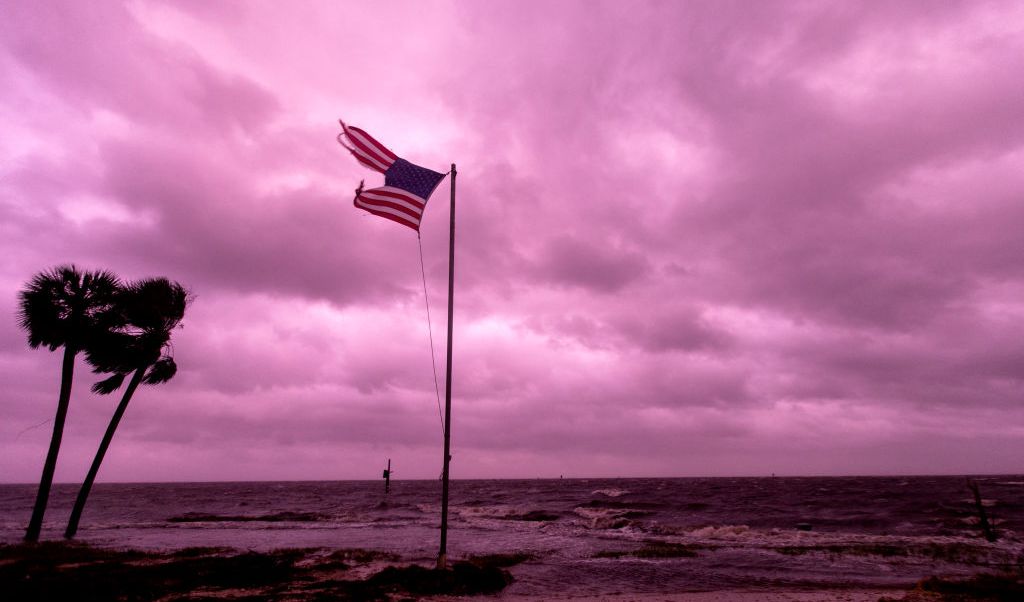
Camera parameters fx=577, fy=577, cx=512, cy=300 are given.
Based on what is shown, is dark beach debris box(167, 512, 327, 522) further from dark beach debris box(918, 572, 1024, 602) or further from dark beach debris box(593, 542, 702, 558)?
dark beach debris box(918, 572, 1024, 602)

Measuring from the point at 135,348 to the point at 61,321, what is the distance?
9.77ft

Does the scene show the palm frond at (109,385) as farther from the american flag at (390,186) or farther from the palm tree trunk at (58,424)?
the american flag at (390,186)

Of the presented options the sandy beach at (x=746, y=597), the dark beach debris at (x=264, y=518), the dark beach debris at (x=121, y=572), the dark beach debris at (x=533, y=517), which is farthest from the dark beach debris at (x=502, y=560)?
the dark beach debris at (x=264, y=518)

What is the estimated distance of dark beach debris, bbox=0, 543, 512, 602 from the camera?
13.4 meters

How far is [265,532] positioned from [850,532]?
1366 inches

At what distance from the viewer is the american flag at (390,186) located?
49.3 ft

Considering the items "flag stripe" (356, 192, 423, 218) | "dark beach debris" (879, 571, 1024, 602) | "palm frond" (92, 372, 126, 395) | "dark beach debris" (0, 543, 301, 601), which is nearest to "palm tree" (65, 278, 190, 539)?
"palm frond" (92, 372, 126, 395)

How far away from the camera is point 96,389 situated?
2606 centimetres

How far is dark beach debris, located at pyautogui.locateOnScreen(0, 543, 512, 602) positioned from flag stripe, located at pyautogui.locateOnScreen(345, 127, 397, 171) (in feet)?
35.1

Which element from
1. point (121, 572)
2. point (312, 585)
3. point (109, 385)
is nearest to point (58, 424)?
point (109, 385)

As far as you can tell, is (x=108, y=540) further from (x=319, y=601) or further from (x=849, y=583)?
(x=849, y=583)

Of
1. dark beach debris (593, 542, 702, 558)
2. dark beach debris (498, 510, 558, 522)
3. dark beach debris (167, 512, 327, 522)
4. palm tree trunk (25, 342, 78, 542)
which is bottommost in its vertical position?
dark beach debris (498, 510, 558, 522)

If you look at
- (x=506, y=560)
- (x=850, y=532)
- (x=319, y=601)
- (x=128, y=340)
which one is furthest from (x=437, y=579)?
(x=850, y=532)

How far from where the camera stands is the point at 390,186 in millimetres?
15391
